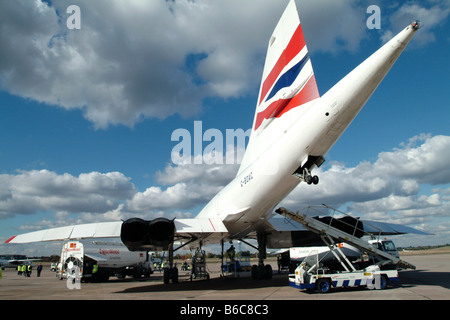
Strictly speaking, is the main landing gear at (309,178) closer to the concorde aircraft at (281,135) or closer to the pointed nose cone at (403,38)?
the concorde aircraft at (281,135)

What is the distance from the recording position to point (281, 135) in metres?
8.52

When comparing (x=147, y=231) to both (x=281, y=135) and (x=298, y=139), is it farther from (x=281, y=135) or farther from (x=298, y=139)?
(x=298, y=139)

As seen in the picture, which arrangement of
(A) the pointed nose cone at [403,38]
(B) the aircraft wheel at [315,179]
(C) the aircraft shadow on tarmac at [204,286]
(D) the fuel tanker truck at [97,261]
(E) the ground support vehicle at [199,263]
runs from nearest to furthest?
1. (A) the pointed nose cone at [403,38]
2. (B) the aircraft wheel at [315,179]
3. (C) the aircraft shadow on tarmac at [204,286]
4. (E) the ground support vehicle at [199,263]
5. (D) the fuel tanker truck at [97,261]

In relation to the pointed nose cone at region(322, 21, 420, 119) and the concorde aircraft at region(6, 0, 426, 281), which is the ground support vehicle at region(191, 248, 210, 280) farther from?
the pointed nose cone at region(322, 21, 420, 119)

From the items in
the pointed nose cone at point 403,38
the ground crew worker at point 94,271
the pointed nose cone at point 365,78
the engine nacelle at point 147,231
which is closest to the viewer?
the pointed nose cone at point 403,38

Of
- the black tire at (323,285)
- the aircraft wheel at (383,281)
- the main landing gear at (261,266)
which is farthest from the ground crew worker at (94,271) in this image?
the aircraft wheel at (383,281)

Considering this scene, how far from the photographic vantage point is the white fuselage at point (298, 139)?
596 cm

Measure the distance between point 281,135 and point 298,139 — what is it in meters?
1.25

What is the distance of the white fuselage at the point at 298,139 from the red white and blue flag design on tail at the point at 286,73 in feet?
0.98

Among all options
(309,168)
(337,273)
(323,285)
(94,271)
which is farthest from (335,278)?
(94,271)

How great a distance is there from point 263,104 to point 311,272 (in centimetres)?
479

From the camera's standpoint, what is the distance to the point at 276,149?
798cm

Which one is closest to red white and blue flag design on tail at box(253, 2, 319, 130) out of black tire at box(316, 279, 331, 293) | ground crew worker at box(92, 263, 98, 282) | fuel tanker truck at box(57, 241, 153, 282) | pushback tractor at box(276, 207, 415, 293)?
pushback tractor at box(276, 207, 415, 293)

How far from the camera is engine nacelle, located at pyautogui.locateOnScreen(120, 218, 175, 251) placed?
891cm
